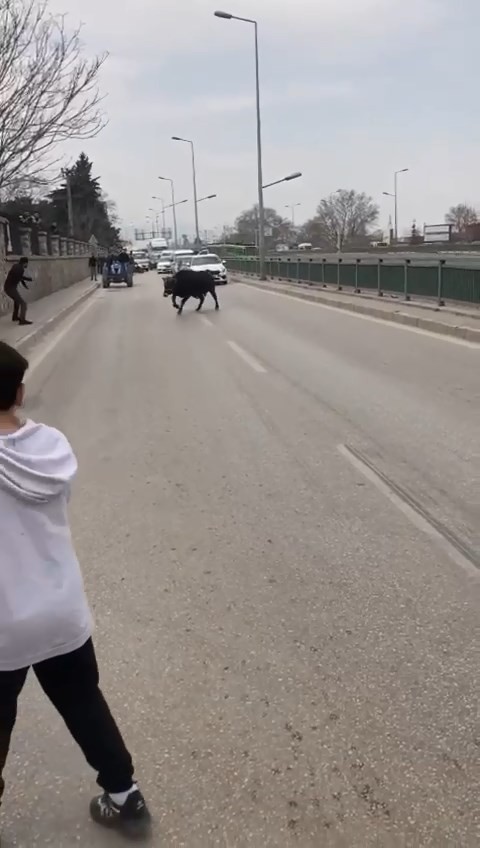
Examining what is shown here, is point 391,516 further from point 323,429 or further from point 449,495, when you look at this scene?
point 323,429

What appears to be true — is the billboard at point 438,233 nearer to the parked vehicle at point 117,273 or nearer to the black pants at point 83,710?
the parked vehicle at point 117,273

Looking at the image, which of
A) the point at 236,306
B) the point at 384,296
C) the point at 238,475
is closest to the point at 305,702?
the point at 238,475

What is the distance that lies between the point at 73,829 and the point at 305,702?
104 cm

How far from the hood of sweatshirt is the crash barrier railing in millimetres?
15621

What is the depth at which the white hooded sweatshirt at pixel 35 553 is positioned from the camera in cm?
221

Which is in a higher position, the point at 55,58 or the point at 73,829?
the point at 55,58

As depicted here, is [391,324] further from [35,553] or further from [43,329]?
[35,553]

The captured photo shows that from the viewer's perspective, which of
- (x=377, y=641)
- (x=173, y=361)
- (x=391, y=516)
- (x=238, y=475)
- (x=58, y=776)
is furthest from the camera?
(x=173, y=361)

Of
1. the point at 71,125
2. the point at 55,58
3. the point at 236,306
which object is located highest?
the point at 55,58

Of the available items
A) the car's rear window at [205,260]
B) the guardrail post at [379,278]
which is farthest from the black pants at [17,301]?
the car's rear window at [205,260]

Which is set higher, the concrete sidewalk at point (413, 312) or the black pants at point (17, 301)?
the black pants at point (17, 301)

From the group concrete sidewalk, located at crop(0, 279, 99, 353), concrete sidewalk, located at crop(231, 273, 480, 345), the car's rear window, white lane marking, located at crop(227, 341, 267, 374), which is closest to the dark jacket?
concrete sidewalk, located at crop(0, 279, 99, 353)

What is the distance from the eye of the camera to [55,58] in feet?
68.7

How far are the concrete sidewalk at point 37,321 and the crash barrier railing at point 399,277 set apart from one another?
936cm
